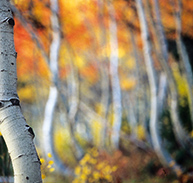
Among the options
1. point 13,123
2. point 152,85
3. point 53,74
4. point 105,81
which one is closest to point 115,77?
point 105,81

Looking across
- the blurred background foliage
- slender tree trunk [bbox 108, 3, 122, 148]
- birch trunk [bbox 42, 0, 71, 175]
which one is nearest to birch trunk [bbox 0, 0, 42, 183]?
the blurred background foliage

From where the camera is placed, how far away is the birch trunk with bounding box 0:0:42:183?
56.1 inches

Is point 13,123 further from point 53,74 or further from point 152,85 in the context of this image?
point 53,74

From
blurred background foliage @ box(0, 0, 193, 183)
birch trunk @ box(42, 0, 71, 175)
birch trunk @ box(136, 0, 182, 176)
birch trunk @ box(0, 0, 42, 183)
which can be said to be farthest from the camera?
birch trunk @ box(42, 0, 71, 175)

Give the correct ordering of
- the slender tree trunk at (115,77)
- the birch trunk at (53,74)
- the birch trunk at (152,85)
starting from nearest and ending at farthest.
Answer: the birch trunk at (152,85) → the birch trunk at (53,74) → the slender tree trunk at (115,77)

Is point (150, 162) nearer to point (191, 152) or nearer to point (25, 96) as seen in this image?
point (191, 152)

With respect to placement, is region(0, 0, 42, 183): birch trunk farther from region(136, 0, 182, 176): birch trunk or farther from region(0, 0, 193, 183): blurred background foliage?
region(136, 0, 182, 176): birch trunk

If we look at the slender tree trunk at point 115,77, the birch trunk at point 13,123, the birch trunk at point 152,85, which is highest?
the slender tree trunk at point 115,77

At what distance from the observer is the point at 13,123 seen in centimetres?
148

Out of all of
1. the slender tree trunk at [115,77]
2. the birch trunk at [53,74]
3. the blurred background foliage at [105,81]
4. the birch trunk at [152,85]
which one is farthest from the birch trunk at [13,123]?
the slender tree trunk at [115,77]

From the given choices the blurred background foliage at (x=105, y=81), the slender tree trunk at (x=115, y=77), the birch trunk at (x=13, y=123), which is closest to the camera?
the birch trunk at (x=13, y=123)

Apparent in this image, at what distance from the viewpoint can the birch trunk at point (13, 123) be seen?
1.42 meters

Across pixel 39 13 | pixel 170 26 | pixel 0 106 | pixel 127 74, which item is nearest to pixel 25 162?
pixel 0 106

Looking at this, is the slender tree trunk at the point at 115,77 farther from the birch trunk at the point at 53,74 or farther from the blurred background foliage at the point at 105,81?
the birch trunk at the point at 53,74
